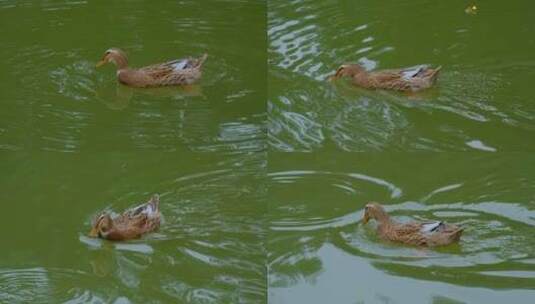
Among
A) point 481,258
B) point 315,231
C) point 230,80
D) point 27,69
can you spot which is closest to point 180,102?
point 230,80

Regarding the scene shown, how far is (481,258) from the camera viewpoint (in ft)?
21.8

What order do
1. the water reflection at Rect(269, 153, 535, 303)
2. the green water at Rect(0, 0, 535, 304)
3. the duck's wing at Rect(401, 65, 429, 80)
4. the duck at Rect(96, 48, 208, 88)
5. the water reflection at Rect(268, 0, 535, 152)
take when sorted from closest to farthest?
the water reflection at Rect(269, 153, 535, 303) < the green water at Rect(0, 0, 535, 304) < the water reflection at Rect(268, 0, 535, 152) < the duck's wing at Rect(401, 65, 429, 80) < the duck at Rect(96, 48, 208, 88)

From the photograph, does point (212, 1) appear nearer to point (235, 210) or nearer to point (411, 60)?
point (411, 60)

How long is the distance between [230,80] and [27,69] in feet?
5.28

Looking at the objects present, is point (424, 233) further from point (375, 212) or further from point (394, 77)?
point (394, 77)

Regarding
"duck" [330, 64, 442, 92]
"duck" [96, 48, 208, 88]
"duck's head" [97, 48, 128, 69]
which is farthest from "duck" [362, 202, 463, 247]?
"duck's head" [97, 48, 128, 69]

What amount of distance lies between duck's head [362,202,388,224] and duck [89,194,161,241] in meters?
1.23

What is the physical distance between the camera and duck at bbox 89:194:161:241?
6.87m

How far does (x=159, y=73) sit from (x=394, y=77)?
1771mm

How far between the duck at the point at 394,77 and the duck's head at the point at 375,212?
6.64 feet

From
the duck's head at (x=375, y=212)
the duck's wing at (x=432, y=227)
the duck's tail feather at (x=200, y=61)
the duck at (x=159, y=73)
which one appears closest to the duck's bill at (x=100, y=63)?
the duck at (x=159, y=73)

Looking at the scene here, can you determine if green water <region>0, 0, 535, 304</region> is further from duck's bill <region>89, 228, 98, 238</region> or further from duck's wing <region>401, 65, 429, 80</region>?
duck's wing <region>401, 65, 429, 80</region>

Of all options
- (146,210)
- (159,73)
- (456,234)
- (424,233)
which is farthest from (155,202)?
(159,73)

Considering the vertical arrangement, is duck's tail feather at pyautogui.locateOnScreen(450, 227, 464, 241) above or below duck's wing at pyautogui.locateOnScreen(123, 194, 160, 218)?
below
